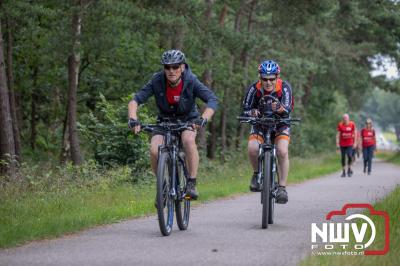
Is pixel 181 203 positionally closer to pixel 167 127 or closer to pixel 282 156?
pixel 167 127

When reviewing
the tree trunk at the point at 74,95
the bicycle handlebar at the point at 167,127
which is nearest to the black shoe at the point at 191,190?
the bicycle handlebar at the point at 167,127

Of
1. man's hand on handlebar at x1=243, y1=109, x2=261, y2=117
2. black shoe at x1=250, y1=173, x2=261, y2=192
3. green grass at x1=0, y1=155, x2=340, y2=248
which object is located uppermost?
man's hand on handlebar at x1=243, y1=109, x2=261, y2=117

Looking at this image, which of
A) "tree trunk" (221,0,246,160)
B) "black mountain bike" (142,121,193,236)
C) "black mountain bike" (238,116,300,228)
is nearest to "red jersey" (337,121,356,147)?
"tree trunk" (221,0,246,160)

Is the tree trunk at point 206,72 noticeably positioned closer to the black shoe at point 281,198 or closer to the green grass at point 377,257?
the black shoe at point 281,198

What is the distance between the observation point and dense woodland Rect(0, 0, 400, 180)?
20.5 meters

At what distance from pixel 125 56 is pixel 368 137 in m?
8.62

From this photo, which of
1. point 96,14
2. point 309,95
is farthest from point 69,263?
point 309,95

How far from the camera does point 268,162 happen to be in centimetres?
1037

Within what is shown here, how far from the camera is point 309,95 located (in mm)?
54938

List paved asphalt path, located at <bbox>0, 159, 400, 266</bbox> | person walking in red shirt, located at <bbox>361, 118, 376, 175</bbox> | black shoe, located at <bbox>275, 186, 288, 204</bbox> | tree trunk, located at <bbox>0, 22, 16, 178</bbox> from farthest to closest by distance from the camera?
person walking in red shirt, located at <bbox>361, 118, 376, 175</bbox>
tree trunk, located at <bbox>0, 22, 16, 178</bbox>
black shoe, located at <bbox>275, 186, 288, 204</bbox>
paved asphalt path, located at <bbox>0, 159, 400, 266</bbox>

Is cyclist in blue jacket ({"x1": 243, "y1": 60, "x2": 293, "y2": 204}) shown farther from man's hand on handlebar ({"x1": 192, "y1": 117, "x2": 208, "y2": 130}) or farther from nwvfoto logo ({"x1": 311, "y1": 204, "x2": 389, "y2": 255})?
man's hand on handlebar ({"x1": 192, "y1": 117, "x2": 208, "y2": 130})

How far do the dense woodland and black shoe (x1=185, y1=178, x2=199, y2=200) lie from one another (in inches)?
281

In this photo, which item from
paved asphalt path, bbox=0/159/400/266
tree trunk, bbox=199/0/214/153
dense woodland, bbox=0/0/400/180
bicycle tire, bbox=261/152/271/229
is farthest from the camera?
tree trunk, bbox=199/0/214/153

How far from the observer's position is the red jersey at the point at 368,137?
1075 inches
